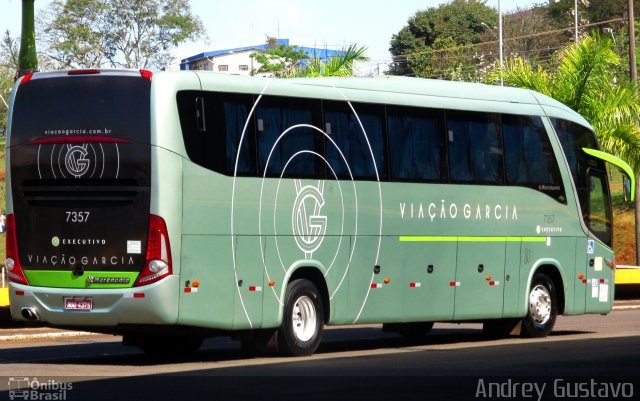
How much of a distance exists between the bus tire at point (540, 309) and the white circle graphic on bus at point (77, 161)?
27.8ft

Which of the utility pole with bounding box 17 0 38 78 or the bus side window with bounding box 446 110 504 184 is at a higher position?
the utility pole with bounding box 17 0 38 78

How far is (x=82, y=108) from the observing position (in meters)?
16.5

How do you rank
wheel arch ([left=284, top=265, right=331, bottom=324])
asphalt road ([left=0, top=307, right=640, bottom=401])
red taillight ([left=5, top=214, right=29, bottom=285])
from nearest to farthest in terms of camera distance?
asphalt road ([left=0, top=307, right=640, bottom=401]) → red taillight ([left=5, top=214, right=29, bottom=285]) → wheel arch ([left=284, top=265, right=331, bottom=324])

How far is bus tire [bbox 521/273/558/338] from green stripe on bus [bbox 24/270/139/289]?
8.11 m

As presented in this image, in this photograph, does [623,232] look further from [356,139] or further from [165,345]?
[165,345]

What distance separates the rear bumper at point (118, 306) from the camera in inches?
629

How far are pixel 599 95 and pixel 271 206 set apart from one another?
2023cm

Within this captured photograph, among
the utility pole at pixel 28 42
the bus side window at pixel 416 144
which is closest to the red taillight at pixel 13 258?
the bus side window at pixel 416 144

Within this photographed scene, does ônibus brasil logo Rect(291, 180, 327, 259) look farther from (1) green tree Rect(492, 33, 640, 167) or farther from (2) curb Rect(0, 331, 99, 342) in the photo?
(1) green tree Rect(492, 33, 640, 167)

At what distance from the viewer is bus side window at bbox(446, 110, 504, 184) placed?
20656 millimetres

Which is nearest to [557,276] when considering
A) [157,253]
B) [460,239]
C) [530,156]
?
[530,156]

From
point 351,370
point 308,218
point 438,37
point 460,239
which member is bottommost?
point 351,370

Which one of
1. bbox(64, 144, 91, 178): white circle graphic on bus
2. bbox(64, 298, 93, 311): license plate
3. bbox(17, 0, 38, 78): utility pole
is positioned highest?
bbox(17, 0, 38, 78): utility pole

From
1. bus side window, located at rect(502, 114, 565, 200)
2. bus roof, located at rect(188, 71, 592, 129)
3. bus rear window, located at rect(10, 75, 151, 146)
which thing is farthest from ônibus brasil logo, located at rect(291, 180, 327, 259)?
bus side window, located at rect(502, 114, 565, 200)
